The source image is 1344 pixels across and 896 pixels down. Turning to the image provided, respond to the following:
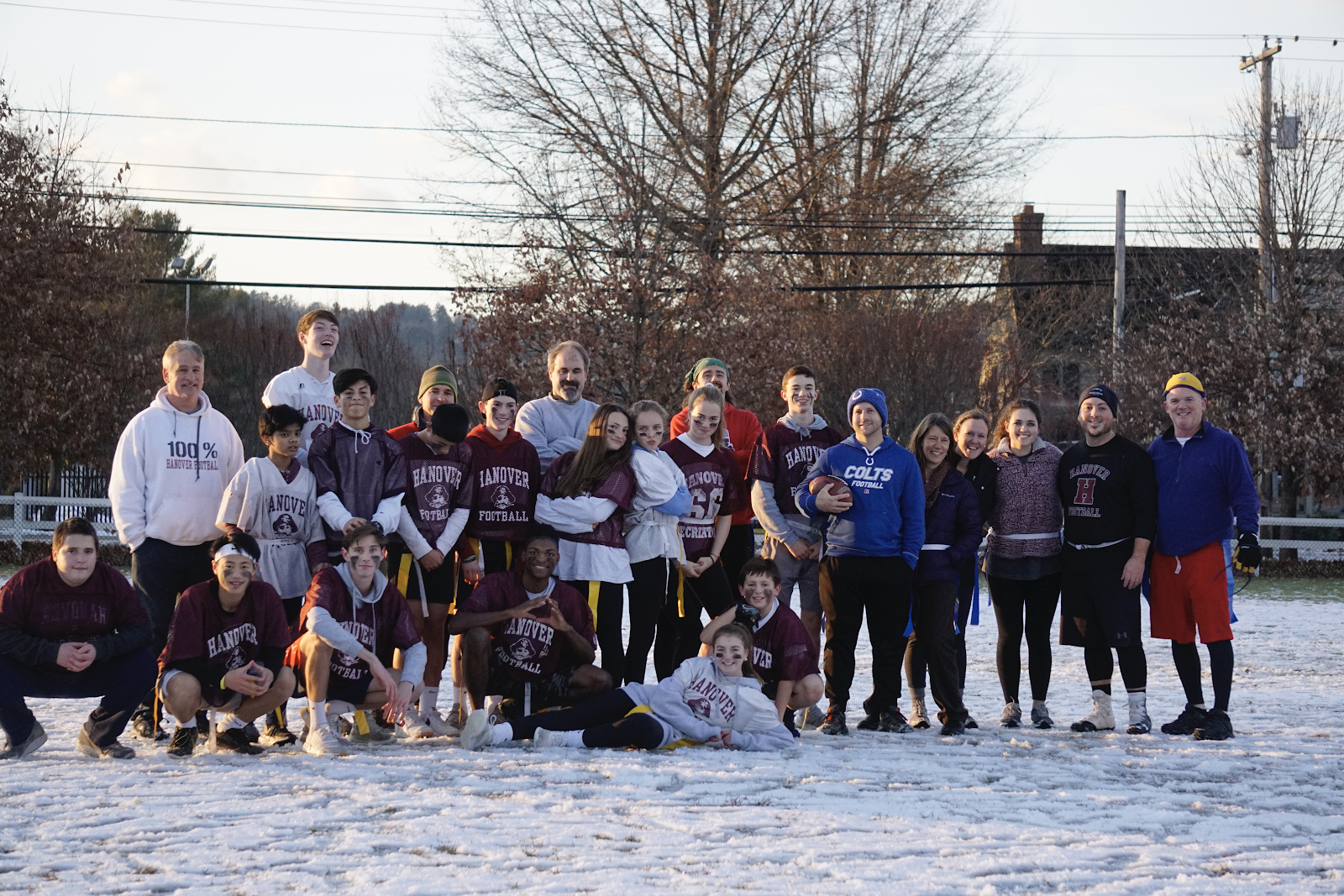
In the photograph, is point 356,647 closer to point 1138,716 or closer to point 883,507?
point 883,507

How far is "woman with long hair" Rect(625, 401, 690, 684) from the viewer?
661 centimetres

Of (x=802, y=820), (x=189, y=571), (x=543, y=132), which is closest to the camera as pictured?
(x=802, y=820)

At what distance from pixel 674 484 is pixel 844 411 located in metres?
15.3

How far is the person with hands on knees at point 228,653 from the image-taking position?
567cm

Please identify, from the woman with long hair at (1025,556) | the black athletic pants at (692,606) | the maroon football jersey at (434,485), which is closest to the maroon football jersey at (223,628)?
the maroon football jersey at (434,485)

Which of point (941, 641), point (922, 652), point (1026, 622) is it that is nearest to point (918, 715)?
point (922, 652)

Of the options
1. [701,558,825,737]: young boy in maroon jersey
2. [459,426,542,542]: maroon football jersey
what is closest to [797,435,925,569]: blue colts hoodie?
[701,558,825,737]: young boy in maroon jersey

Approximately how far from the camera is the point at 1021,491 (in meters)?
6.89

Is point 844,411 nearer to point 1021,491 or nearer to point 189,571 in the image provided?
point 1021,491

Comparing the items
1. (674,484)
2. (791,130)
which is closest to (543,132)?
(791,130)

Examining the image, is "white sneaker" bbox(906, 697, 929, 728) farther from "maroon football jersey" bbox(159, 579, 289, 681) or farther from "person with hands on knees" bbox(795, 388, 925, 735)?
"maroon football jersey" bbox(159, 579, 289, 681)

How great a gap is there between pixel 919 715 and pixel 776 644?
1.04m

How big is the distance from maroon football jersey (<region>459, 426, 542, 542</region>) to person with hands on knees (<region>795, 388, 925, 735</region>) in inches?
57.8

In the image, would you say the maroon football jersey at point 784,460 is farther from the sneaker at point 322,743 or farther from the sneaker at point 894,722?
the sneaker at point 322,743
